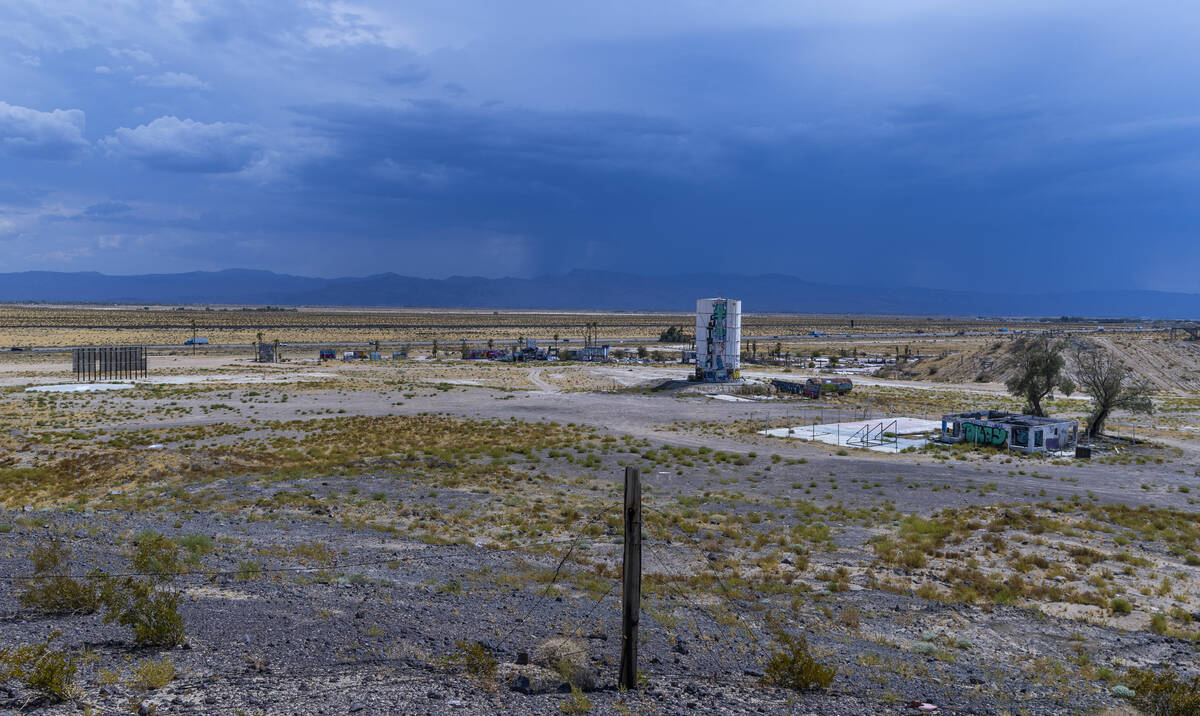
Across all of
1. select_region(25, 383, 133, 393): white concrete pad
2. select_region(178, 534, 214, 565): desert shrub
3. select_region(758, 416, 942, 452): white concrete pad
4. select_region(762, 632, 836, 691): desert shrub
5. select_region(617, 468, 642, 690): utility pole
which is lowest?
select_region(25, 383, 133, 393): white concrete pad

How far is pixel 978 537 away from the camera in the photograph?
1858cm

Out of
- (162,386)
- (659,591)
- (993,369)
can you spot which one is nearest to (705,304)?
(993,369)

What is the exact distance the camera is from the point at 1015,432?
34.6 m

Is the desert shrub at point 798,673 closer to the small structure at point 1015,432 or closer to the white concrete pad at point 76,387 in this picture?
the small structure at point 1015,432

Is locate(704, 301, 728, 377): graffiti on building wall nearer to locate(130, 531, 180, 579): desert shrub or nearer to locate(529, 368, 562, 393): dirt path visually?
locate(529, 368, 562, 393): dirt path

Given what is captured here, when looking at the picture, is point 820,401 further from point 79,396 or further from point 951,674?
point 79,396

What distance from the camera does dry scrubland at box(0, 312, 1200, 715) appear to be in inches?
327

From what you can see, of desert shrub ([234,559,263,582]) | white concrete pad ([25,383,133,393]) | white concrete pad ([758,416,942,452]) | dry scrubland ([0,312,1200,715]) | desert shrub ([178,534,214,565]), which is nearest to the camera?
dry scrubland ([0,312,1200,715])

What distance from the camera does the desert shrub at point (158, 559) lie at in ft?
37.3

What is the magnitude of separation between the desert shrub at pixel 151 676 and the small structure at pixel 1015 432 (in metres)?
35.9

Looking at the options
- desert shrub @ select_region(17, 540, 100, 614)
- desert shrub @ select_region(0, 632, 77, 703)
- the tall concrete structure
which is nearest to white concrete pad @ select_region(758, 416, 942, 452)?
the tall concrete structure

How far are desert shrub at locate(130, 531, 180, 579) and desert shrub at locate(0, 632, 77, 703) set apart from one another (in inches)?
155

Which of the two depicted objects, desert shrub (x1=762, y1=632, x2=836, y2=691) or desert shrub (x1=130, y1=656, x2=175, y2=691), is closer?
desert shrub (x1=130, y1=656, x2=175, y2=691)

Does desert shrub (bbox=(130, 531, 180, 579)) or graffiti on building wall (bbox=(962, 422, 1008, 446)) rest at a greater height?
desert shrub (bbox=(130, 531, 180, 579))
